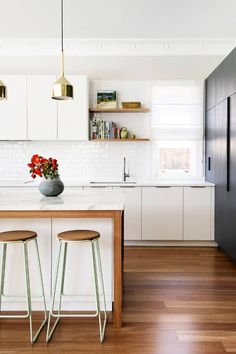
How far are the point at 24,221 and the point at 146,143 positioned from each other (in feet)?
10.4

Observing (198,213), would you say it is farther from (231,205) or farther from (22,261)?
(22,261)

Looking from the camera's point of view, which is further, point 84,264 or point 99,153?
point 99,153

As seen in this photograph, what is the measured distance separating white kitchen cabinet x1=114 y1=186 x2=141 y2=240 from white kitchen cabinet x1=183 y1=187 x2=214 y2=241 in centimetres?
66

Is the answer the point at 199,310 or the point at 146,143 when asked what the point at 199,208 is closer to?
the point at 146,143

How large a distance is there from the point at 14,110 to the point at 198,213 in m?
3.06

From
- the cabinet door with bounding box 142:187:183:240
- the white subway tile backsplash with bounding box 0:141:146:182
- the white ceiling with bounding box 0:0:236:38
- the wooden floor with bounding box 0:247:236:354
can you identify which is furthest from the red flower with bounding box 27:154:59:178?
the white subway tile backsplash with bounding box 0:141:146:182

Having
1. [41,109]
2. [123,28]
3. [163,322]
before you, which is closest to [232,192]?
[163,322]

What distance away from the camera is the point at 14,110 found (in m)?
5.19

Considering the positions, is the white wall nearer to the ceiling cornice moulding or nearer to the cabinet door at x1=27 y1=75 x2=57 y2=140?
the cabinet door at x1=27 y1=75 x2=57 y2=140

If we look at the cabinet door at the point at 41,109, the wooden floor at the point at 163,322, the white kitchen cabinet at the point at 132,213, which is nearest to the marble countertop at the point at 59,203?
the wooden floor at the point at 163,322

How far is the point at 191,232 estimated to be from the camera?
16.5ft

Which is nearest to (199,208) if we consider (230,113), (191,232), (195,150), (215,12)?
(191,232)

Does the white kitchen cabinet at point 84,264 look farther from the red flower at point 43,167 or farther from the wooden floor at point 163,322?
the red flower at point 43,167

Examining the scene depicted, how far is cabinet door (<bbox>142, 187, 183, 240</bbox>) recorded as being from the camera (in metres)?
4.98
